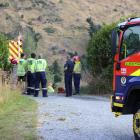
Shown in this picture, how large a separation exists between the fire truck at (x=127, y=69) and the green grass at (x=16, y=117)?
2.02 metres

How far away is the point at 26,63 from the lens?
930 inches

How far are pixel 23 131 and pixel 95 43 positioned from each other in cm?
1213

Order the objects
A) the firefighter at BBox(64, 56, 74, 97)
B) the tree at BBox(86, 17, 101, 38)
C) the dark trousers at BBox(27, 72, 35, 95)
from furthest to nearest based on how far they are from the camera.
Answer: the tree at BBox(86, 17, 101, 38) → the firefighter at BBox(64, 56, 74, 97) → the dark trousers at BBox(27, 72, 35, 95)

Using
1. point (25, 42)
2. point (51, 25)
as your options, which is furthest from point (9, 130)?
point (51, 25)

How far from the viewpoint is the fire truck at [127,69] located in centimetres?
1116

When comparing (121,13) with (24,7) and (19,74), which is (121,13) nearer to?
(24,7)

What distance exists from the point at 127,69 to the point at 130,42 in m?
0.57

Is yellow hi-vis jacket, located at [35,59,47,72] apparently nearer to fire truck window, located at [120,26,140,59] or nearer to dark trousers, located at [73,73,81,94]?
dark trousers, located at [73,73,81,94]

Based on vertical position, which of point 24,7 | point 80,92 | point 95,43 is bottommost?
point 80,92

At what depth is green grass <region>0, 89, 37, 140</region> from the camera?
11.8 meters

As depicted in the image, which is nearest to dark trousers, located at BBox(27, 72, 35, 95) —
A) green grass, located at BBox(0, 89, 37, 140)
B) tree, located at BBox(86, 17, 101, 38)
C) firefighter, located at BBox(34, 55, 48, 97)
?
firefighter, located at BBox(34, 55, 48, 97)

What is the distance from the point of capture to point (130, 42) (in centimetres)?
1144

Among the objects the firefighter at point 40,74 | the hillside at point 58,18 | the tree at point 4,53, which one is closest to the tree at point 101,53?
the firefighter at point 40,74

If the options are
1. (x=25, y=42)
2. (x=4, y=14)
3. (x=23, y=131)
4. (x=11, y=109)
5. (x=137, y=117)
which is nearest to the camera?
(x=137, y=117)
